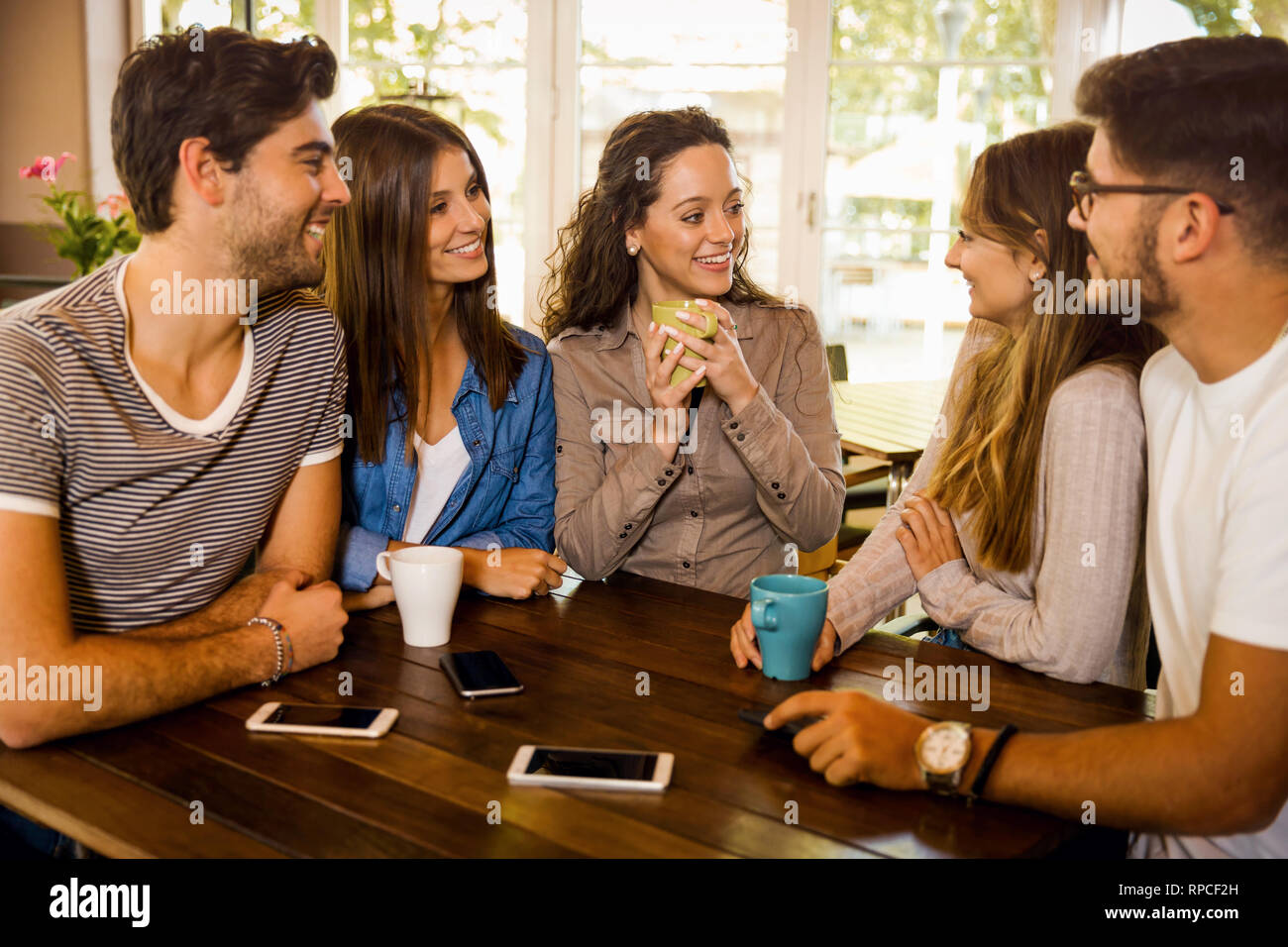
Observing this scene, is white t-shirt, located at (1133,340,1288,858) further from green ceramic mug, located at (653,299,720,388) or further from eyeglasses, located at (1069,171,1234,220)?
green ceramic mug, located at (653,299,720,388)

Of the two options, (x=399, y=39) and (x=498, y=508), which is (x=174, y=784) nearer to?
(x=498, y=508)

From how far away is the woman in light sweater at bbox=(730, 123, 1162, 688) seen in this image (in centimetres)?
137

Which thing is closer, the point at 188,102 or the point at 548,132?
the point at 188,102

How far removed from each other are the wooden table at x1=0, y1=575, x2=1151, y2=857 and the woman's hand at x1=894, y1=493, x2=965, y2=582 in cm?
20

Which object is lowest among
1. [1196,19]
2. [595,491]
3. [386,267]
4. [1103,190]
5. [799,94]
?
[595,491]

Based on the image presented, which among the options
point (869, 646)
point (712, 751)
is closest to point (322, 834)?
point (712, 751)

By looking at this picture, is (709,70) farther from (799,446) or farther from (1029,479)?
(1029,479)

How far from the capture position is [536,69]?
5.71m

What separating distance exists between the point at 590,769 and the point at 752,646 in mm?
356

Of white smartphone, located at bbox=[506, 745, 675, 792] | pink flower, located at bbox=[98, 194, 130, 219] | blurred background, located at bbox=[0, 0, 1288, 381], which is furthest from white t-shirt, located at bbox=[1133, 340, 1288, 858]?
blurred background, located at bbox=[0, 0, 1288, 381]

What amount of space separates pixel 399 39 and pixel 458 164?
4412 millimetres

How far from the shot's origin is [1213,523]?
119 cm

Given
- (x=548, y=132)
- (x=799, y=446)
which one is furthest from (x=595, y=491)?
(x=548, y=132)

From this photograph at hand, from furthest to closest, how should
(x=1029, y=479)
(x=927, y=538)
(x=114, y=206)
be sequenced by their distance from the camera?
(x=114, y=206)
(x=927, y=538)
(x=1029, y=479)
